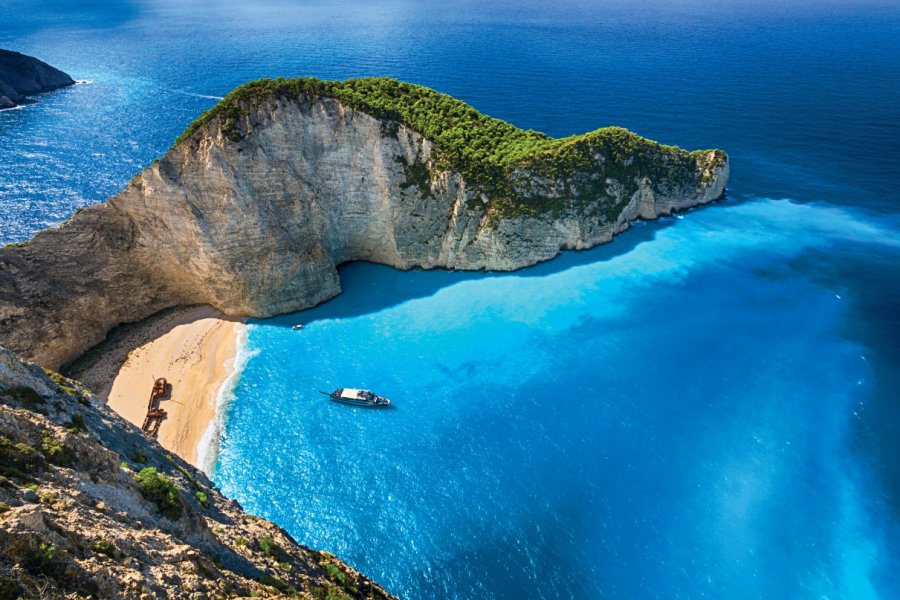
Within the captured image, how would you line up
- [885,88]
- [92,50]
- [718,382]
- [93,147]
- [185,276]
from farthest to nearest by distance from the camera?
[92,50] → [885,88] → [93,147] → [185,276] → [718,382]

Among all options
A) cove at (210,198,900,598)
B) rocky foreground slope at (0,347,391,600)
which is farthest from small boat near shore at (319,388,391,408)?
rocky foreground slope at (0,347,391,600)

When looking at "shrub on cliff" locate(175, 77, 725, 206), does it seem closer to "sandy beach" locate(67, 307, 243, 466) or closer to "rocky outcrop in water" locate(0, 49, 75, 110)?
"sandy beach" locate(67, 307, 243, 466)

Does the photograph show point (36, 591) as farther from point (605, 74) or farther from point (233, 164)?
point (605, 74)

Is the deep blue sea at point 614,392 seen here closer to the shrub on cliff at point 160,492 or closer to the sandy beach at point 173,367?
the sandy beach at point 173,367

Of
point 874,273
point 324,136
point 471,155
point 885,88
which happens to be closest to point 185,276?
point 324,136

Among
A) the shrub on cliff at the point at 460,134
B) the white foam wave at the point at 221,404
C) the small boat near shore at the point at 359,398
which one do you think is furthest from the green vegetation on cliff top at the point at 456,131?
the small boat near shore at the point at 359,398
